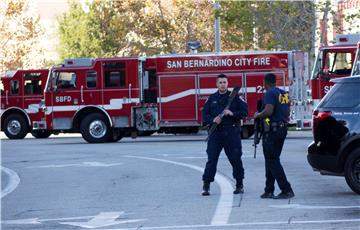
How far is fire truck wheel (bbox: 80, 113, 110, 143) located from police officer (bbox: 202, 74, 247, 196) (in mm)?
16785

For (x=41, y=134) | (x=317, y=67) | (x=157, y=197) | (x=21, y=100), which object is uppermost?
(x=317, y=67)

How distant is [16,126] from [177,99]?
8.03 meters

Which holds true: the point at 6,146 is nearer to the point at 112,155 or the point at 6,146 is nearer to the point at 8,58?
the point at 112,155

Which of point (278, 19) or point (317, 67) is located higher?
point (278, 19)

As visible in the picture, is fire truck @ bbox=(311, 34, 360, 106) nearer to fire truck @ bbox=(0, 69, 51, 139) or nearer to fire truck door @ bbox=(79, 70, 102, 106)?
fire truck door @ bbox=(79, 70, 102, 106)

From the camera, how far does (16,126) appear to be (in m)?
34.8

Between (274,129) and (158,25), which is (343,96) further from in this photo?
(158,25)

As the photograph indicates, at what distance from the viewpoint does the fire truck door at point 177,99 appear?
2953 cm

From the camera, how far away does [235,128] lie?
13242mm

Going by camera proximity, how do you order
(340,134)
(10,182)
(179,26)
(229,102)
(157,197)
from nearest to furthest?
(340,134), (229,102), (157,197), (10,182), (179,26)

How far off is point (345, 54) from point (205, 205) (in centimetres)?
1210

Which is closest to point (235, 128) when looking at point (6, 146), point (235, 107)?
point (235, 107)

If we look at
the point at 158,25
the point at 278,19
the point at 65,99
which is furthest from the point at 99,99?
the point at 158,25

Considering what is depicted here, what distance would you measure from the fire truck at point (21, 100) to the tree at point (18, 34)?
18597mm
